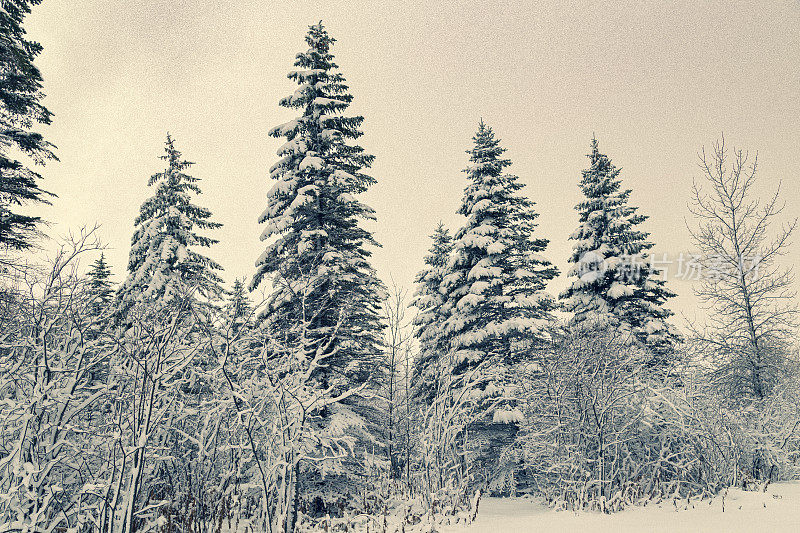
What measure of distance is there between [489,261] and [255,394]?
38.1 ft

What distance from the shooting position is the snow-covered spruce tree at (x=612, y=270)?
18.5 m

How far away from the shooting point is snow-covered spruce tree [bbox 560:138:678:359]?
18531 mm

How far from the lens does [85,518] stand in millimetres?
5965

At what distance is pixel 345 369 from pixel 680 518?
284 inches

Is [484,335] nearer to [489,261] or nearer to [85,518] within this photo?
[489,261]

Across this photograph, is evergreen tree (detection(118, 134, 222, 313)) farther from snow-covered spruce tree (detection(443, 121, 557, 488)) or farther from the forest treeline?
snow-covered spruce tree (detection(443, 121, 557, 488))

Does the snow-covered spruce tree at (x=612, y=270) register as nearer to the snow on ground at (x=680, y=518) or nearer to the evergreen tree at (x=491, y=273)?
the evergreen tree at (x=491, y=273)

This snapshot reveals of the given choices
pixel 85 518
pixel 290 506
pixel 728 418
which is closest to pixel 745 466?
pixel 728 418

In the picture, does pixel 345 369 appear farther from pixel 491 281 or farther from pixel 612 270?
pixel 612 270

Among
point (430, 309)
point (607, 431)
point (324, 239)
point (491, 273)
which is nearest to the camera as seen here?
point (607, 431)

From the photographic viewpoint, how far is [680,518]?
768cm

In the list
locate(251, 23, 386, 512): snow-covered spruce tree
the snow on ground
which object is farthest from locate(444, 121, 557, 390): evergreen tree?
the snow on ground

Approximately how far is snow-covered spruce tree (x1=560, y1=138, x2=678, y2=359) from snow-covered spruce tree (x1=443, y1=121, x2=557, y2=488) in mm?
1527

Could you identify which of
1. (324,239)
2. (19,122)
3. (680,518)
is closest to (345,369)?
(324,239)
